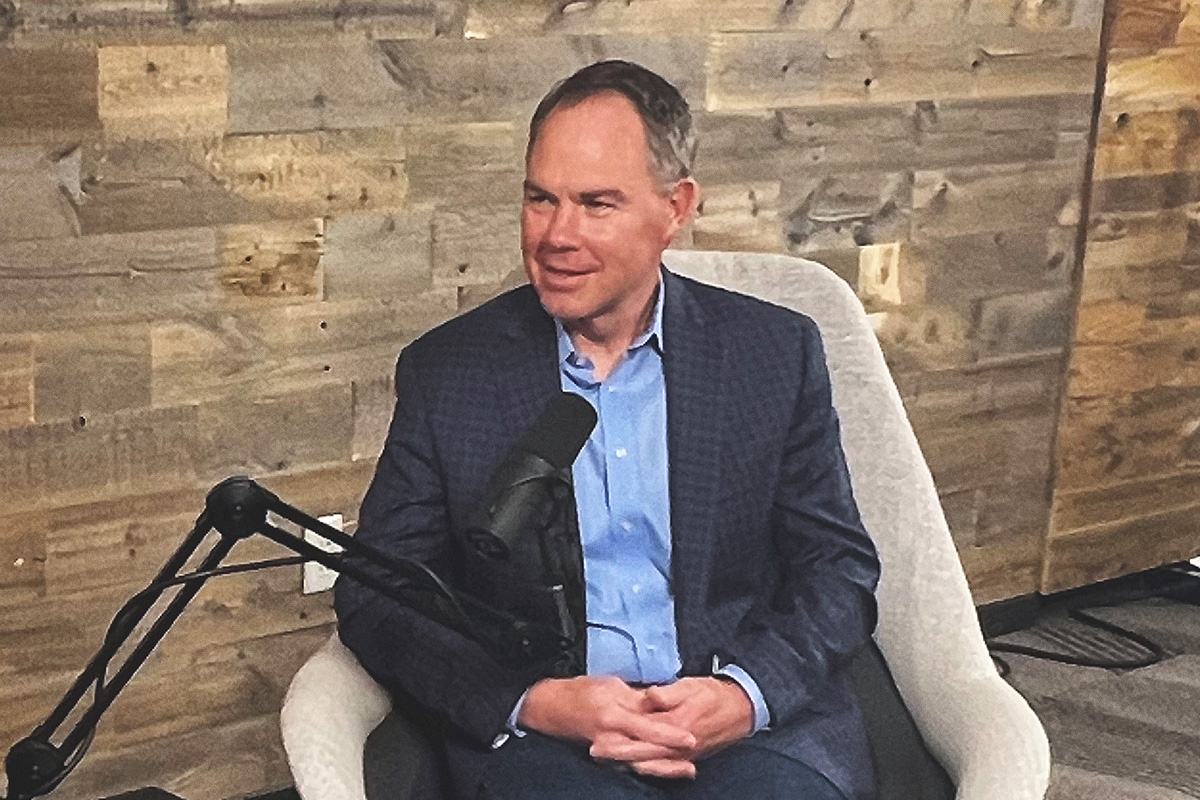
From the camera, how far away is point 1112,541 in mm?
3713

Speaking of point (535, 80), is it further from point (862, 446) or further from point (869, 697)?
point (869, 697)

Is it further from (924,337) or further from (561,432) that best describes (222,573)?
(924,337)

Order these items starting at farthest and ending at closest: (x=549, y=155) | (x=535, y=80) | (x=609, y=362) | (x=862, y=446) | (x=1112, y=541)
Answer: (x=1112, y=541) → (x=535, y=80) → (x=862, y=446) → (x=609, y=362) → (x=549, y=155)

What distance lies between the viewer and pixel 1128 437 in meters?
3.65

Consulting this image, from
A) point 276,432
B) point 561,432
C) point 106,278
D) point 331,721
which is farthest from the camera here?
point 276,432

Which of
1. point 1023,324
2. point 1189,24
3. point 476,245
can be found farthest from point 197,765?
point 1189,24

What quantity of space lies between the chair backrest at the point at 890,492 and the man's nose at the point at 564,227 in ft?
1.12

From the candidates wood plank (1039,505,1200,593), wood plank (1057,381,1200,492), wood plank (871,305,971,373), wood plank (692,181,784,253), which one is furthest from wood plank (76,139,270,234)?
wood plank (1039,505,1200,593)

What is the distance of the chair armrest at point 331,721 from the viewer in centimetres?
162

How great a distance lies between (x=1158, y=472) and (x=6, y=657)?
2381mm

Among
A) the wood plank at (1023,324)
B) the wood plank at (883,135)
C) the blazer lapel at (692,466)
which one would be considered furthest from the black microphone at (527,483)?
the wood plank at (1023,324)

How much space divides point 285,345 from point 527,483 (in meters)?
1.35

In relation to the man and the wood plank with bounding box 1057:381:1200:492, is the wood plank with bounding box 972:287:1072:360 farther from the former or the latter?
the man

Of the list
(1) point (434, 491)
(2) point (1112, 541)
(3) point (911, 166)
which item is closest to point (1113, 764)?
(2) point (1112, 541)
